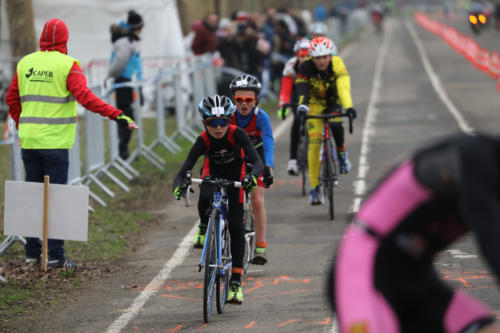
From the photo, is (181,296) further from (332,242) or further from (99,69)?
(99,69)

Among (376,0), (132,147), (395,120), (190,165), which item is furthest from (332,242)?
(376,0)

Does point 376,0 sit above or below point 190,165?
above

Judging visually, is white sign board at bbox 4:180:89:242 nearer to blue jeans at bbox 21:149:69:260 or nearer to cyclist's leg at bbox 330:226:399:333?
blue jeans at bbox 21:149:69:260

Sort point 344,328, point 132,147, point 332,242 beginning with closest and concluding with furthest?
point 344,328, point 332,242, point 132,147

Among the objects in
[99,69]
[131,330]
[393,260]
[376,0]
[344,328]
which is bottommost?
[131,330]

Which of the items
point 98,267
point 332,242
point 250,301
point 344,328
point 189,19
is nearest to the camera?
point 344,328

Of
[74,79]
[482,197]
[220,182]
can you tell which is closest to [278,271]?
[220,182]

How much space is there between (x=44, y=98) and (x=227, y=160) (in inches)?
83.1

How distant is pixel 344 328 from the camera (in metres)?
3.40

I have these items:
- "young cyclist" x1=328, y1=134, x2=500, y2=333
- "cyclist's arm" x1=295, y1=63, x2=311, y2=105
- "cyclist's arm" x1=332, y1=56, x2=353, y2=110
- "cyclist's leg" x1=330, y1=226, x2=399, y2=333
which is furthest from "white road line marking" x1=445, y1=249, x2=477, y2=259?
"cyclist's leg" x1=330, y1=226, x2=399, y2=333

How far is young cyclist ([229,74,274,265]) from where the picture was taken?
8945mm

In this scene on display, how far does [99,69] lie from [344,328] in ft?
64.8

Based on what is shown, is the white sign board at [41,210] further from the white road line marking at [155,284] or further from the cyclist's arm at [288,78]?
the cyclist's arm at [288,78]

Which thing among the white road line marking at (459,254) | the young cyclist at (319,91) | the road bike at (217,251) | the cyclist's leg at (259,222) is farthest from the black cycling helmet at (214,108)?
the young cyclist at (319,91)
